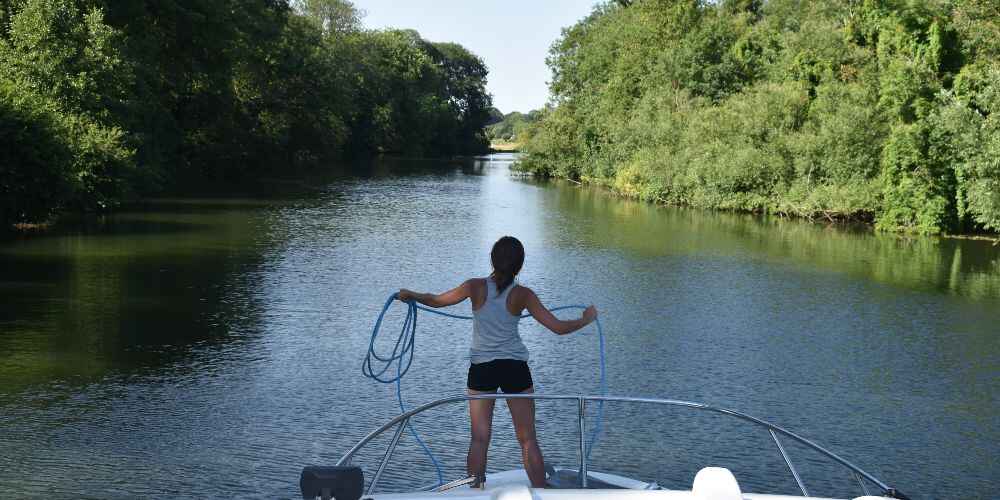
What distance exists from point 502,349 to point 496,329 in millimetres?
143

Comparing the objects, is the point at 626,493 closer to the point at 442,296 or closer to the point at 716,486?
the point at 716,486

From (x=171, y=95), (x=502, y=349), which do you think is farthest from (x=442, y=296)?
(x=171, y=95)

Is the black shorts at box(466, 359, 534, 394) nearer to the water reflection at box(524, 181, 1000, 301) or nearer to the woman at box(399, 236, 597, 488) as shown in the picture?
the woman at box(399, 236, 597, 488)

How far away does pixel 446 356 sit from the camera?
16.0 metres

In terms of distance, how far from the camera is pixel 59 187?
29469 millimetres

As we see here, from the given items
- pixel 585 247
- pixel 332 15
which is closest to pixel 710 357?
pixel 585 247

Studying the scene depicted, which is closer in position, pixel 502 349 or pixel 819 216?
pixel 502 349

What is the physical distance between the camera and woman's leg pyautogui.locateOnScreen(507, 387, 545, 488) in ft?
24.2

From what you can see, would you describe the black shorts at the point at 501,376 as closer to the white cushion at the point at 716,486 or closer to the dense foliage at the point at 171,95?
the white cushion at the point at 716,486

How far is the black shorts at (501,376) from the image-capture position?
7.46 m

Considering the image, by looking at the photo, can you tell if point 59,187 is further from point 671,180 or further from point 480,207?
point 671,180

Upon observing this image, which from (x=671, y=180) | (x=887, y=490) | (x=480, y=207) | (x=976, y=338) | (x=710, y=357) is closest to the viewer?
(x=887, y=490)

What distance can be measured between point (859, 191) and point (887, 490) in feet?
122

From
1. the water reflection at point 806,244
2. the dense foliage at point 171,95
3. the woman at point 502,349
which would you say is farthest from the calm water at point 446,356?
the woman at point 502,349
